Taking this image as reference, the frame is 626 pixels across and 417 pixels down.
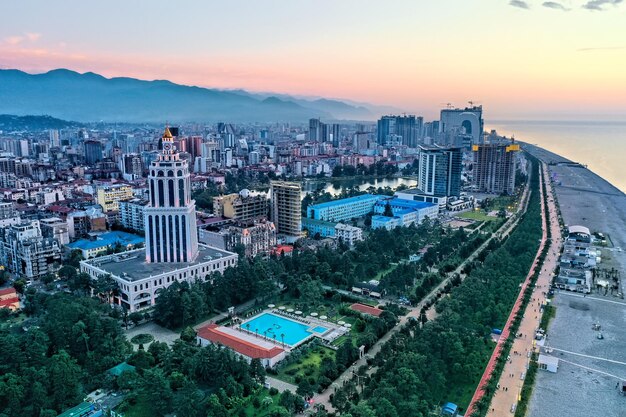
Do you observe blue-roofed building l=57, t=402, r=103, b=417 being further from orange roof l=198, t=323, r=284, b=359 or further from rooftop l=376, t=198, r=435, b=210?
rooftop l=376, t=198, r=435, b=210

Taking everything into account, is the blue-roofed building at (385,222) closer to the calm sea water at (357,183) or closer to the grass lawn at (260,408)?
the calm sea water at (357,183)

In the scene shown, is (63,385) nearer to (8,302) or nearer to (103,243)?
(8,302)

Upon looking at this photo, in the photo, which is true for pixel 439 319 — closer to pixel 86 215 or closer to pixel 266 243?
pixel 266 243

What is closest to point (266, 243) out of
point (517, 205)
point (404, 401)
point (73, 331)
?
point (73, 331)

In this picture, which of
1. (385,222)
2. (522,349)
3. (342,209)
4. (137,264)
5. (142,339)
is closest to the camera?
(522,349)

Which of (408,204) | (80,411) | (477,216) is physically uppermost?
(408,204)

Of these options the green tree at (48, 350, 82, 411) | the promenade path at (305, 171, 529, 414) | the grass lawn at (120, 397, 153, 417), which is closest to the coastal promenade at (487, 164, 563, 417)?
the promenade path at (305, 171, 529, 414)

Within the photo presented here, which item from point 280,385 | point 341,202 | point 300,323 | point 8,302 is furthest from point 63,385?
point 341,202
